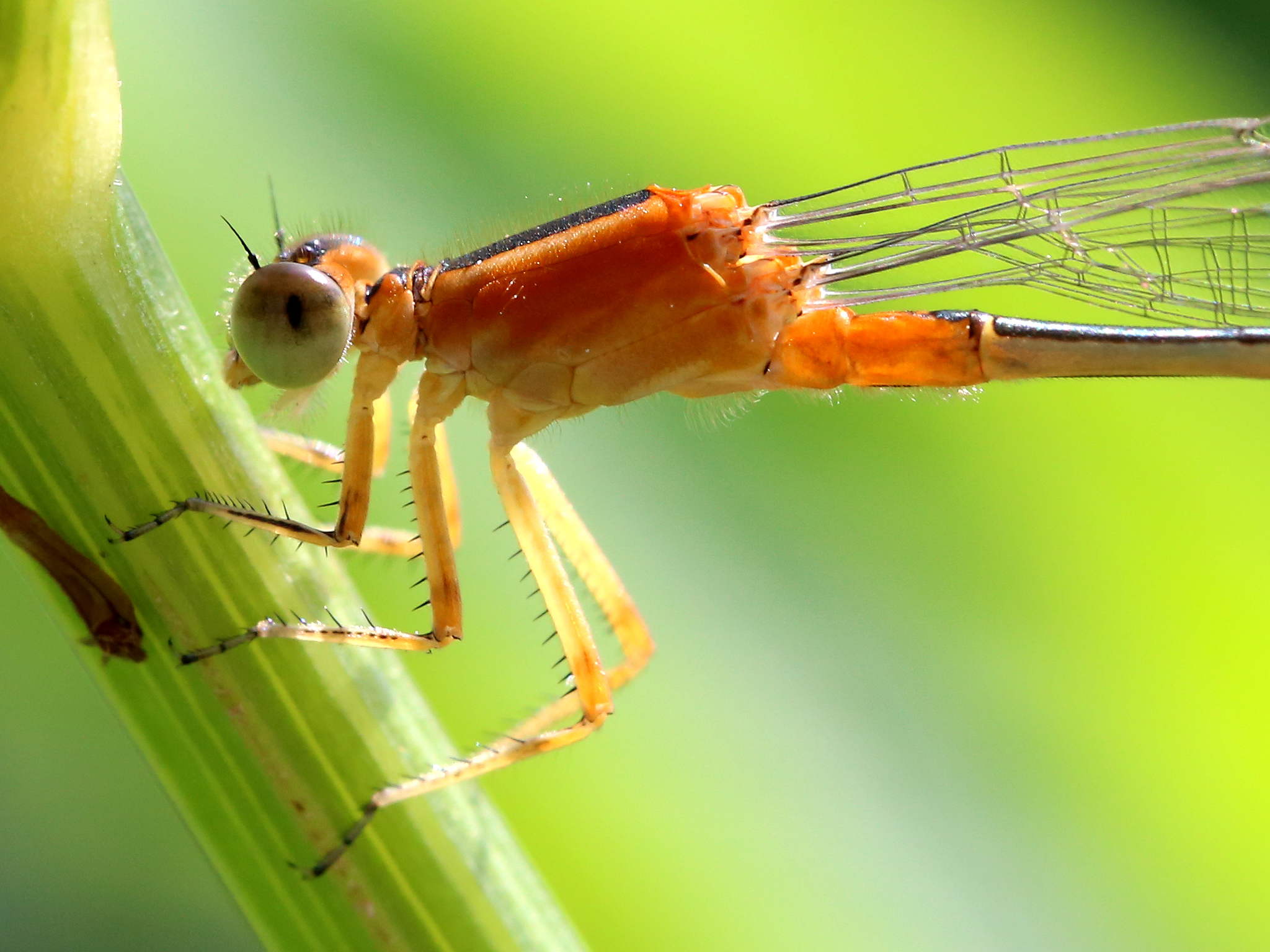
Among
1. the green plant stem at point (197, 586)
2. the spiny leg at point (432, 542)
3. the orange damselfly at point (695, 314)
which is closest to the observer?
the green plant stem at point (197, 586)

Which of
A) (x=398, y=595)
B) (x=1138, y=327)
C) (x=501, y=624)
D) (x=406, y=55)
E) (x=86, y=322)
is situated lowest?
(x=1138, y=327)

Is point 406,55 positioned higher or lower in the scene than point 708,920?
higher

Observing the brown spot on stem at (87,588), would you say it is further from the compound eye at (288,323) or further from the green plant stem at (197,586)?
the compound eye at (288,323)

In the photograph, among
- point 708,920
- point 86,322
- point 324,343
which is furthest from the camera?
point 324,343

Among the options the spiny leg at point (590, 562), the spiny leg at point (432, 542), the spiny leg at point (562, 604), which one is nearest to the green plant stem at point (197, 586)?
the spiny leg at point (432, 542)

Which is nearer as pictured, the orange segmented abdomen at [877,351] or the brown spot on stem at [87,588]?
the brown spot on stem at [87,588]

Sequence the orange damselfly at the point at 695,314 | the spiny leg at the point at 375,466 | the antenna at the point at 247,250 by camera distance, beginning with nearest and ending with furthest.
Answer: the antenna at the point at 247,250, the orange damselfly at the point at 695,314, the spiny leg at the point at 375,466

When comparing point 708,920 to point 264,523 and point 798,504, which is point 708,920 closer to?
point 798,504

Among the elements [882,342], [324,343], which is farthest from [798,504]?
[324,343]
